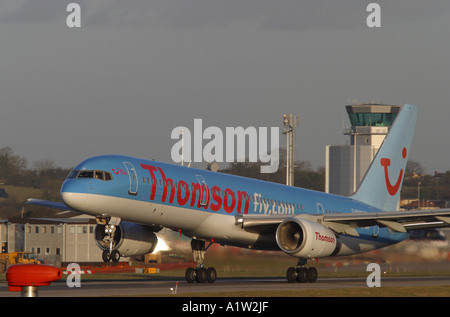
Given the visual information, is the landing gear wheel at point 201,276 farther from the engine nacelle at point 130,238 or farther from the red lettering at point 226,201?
the red lettering at point 226,201

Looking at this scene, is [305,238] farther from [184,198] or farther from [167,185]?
[167,185]

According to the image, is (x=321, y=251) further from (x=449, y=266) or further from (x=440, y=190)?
(x=440, y=190)

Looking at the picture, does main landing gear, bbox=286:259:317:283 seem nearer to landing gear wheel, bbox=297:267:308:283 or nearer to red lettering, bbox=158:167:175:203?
landing gear wheel, bbox=297:267:308:283

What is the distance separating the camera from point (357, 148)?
403ft

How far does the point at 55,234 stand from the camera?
271 feet

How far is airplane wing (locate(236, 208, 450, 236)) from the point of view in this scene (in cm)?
3869

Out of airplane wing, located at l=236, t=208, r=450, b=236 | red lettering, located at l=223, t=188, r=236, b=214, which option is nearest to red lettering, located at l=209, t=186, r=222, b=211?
red lettering, located at l=223, t=188, r=236, b=214

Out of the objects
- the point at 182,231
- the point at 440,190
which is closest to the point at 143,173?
the point at 182,231

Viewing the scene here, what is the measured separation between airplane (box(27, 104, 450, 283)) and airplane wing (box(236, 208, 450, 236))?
5 cm

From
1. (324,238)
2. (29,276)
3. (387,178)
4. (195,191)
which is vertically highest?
(387,178)

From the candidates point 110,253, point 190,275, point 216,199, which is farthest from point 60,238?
point 110,253

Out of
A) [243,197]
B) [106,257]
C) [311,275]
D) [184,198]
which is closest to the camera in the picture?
[106,257]

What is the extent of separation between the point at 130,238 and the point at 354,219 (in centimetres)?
1051
